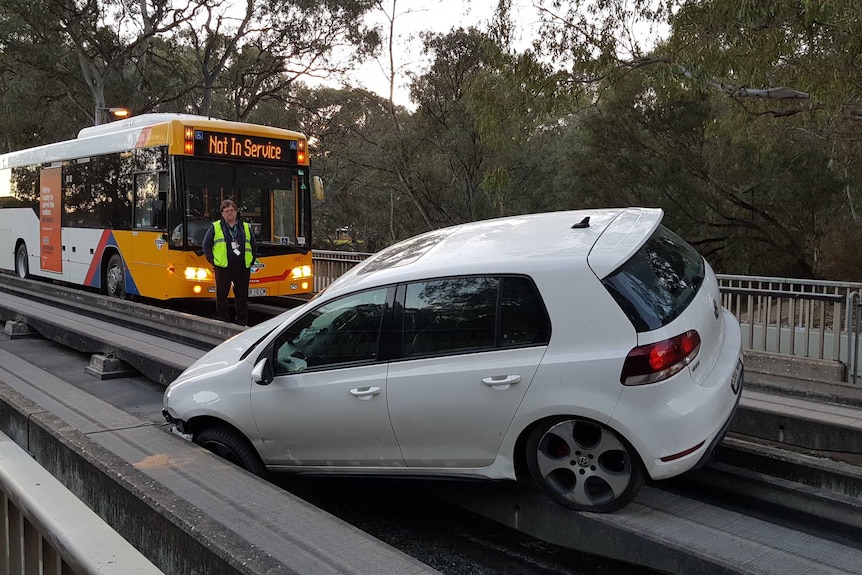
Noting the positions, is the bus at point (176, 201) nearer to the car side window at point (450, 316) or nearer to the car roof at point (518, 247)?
the car roof at point (518, 247)

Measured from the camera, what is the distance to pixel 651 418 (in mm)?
3932

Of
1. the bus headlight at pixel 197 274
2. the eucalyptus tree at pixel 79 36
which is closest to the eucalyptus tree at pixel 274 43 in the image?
the eucalyptus tree at pixel 79 36

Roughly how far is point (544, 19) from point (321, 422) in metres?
14.2

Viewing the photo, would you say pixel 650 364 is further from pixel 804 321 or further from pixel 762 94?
pixel 762 94

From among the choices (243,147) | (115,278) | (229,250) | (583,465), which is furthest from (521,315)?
(115,278)

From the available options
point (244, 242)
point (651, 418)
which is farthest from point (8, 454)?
point (244, 242)

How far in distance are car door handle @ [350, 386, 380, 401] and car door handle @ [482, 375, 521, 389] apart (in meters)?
0.70

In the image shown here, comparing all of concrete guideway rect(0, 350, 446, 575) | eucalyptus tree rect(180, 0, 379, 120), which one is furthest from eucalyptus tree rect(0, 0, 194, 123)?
concrete guideway rect(0, 350, 446, 575)

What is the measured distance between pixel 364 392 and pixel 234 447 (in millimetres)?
1171

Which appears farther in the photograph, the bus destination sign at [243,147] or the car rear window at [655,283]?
the bus destination sign at [243,147]

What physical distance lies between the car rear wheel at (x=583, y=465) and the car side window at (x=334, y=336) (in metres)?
1.14

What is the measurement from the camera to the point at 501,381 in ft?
13.9

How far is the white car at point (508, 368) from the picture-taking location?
13.2 ft

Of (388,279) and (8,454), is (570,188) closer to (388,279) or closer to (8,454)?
(388,279)
